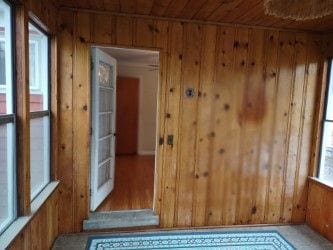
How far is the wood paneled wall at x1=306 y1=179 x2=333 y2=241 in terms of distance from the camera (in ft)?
10.2

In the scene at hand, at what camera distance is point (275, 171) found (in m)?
3.37

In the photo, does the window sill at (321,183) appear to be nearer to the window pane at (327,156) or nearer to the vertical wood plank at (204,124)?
the window pane at (327,156)

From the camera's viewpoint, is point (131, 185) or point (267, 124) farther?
point (131, 185)

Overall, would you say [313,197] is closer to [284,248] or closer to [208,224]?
[284,248]

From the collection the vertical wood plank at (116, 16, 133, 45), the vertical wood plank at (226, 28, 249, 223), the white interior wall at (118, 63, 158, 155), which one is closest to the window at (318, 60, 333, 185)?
the vertical wood plank at (226, 28, 249, 223)

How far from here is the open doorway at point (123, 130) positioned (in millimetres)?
A: 3174

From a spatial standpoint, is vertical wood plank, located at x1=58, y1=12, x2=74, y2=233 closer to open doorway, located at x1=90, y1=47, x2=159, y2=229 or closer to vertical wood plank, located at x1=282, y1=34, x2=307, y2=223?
open doorway, located at x1=90, y1=47, x2=159, y2=229

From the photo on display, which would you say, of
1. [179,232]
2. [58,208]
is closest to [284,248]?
[179,232]

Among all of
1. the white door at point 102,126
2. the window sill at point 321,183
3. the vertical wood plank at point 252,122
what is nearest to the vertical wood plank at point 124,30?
the white door at point 102,126

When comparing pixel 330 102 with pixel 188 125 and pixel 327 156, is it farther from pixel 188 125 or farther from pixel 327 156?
pixel 188 125

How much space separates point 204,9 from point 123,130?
4.26 metres

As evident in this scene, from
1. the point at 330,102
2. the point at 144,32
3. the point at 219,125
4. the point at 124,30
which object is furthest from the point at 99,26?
the point at 330,102

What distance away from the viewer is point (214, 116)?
125 inches

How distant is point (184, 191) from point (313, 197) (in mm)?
1642
